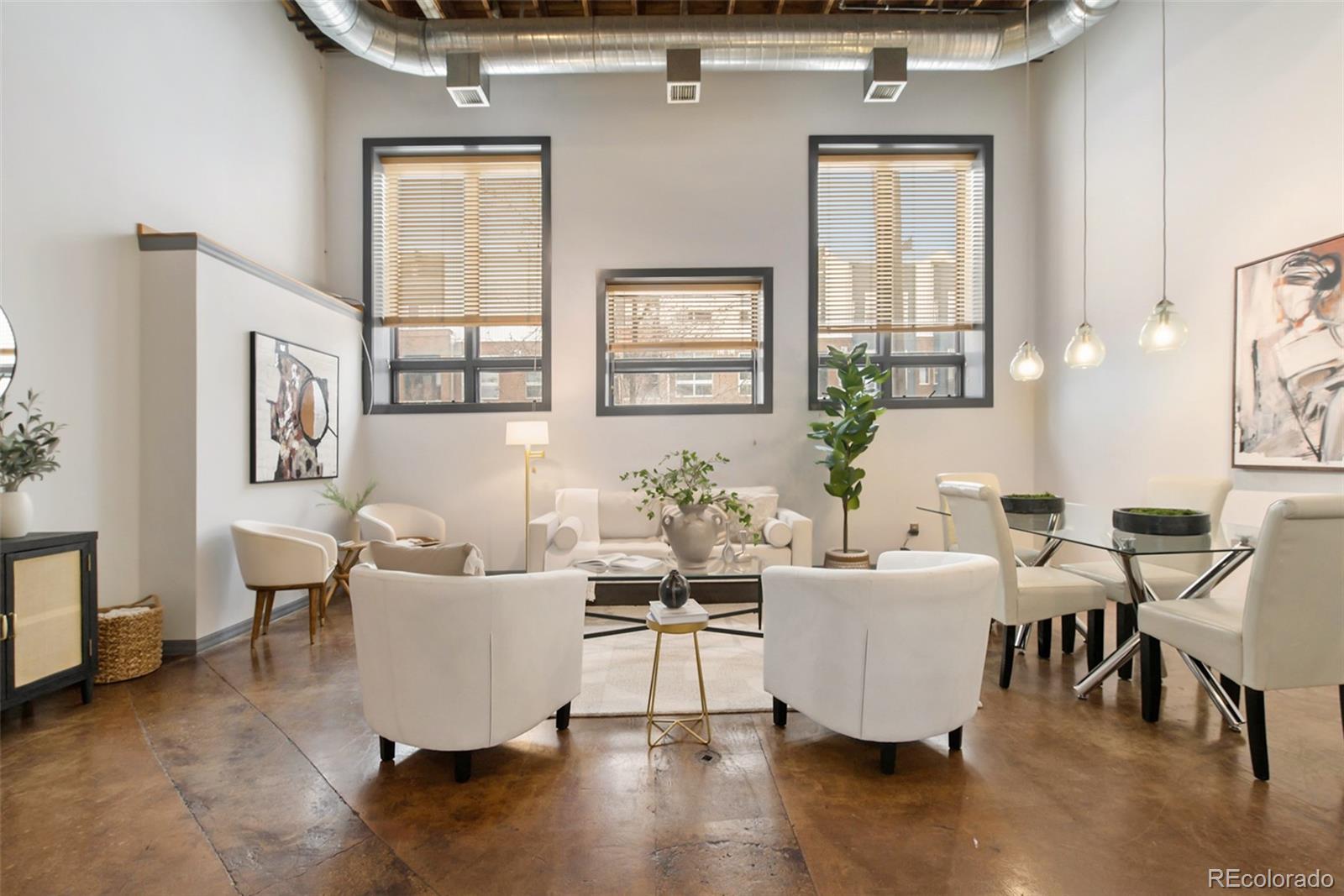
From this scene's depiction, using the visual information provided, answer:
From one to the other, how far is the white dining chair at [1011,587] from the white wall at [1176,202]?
1401 mm

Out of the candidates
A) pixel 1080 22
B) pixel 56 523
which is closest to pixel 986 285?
pixel 1080 22

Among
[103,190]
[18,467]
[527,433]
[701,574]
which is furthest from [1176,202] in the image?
[18,467]

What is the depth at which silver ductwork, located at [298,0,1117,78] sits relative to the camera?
4938 millimetres

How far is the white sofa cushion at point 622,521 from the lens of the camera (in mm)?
5414

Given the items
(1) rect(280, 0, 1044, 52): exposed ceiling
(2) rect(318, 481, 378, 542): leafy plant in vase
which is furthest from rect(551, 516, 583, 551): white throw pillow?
(1) rect(280, 0, 1044, 52): exposed ceiling

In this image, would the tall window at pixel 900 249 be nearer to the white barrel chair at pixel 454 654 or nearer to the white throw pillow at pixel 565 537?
the white throw pillow at pixel 565 537

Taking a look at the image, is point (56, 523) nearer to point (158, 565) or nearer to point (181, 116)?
point (158, 565)

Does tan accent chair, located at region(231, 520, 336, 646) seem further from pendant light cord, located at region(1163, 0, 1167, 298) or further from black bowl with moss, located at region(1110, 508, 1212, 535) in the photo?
pendant light cord, located at region(1163, 0, 1167, 298)

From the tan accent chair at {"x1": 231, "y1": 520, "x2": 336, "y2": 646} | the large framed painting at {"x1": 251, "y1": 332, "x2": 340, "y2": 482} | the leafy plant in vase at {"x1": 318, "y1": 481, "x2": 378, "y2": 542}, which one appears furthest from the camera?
the leafy plant in vase at {"x1": 318, "y1": 481, "x2": 378, "y2": 542}

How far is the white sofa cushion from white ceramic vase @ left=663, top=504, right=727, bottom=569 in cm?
160

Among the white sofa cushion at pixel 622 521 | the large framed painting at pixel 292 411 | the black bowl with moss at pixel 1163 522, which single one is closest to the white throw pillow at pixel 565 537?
the white sofa cushion at pixel 622 521

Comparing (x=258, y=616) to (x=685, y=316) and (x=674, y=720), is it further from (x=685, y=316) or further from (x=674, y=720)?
(x=685, y=316)

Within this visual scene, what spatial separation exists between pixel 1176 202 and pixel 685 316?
3.63 metres

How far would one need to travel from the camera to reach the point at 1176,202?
171 inches
